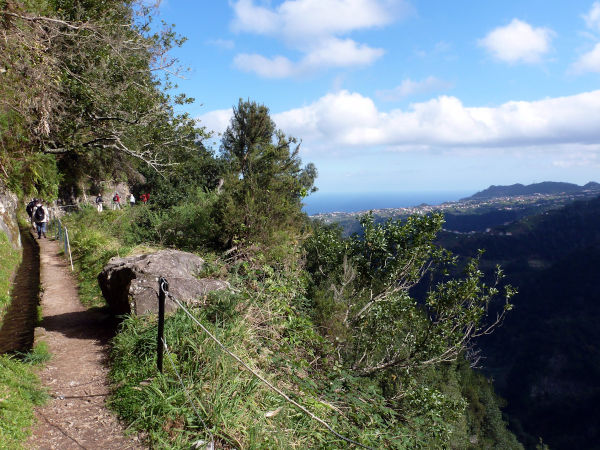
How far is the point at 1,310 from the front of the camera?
8.20 m

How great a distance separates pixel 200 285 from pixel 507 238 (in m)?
192

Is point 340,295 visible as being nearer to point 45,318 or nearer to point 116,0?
point 45,318

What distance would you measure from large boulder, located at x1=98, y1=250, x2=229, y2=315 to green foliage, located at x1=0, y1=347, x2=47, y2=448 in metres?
1.57

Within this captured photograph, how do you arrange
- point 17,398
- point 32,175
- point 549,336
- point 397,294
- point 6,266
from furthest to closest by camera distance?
point 549,336
point 32,175
point 397,294
point 6,266
point 17,398

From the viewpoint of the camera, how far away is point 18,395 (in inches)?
176

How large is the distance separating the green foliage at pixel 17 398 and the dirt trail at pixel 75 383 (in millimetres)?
123

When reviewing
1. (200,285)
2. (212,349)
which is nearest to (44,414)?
(212,349)

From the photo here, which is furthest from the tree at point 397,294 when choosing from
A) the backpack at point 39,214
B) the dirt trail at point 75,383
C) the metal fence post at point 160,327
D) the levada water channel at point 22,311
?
the backpack at point 39,214

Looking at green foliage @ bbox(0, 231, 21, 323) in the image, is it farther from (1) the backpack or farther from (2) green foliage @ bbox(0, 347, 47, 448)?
(1) the backpack

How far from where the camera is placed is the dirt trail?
405cm

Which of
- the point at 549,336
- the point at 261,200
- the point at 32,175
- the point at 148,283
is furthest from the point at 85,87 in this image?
the point at 549,336

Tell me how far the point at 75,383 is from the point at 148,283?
195 cm

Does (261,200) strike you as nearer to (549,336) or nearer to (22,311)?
(22,311)

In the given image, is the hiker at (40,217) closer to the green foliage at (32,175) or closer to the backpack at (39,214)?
the backpack at (39,214)
